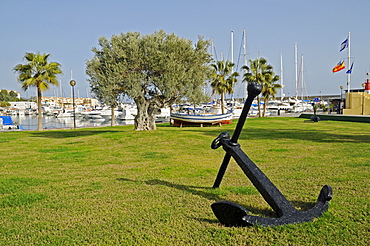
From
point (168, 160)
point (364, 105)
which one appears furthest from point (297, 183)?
point (364, 105)

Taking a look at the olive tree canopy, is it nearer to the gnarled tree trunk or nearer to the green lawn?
the gnarled tree trunk

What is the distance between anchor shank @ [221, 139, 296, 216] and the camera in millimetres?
4043

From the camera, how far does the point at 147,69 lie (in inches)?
733

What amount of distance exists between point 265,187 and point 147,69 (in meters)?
15.3

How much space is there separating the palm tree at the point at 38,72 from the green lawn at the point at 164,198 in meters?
17.9

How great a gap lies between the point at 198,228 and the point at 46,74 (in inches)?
1023

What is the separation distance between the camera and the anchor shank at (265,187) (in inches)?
159

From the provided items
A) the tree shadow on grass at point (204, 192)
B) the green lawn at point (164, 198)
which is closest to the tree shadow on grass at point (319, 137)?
the green lawn at point (164, 198)

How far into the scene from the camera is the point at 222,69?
42438 mm

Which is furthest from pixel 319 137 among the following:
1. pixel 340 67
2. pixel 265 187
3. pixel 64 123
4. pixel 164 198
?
pixel 64 123

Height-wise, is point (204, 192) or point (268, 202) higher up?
point (268, 202)

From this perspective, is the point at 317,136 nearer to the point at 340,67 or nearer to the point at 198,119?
the point at 198,119

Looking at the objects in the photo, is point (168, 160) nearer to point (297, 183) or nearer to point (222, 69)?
point (297, 183)

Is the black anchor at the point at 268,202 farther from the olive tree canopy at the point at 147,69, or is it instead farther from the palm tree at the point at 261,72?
the palm tree at the point at 261,72
